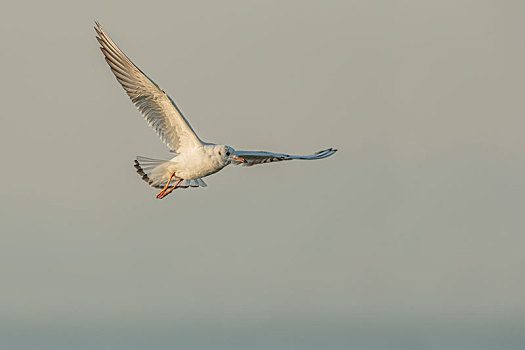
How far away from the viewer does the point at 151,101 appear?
15312 millimetres

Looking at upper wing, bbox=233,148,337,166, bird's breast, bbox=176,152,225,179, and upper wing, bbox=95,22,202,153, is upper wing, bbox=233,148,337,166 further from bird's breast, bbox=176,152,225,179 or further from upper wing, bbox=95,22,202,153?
upper wing, bbox=95,22,202,153

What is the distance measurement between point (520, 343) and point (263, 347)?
19074 mm

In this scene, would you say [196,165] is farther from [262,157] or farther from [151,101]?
[262,157]

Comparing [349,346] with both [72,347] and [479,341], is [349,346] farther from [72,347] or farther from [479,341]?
[72,347]

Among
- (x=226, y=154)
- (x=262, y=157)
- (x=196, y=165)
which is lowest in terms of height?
(x=196, y=165)

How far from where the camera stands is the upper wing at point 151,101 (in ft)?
49.2

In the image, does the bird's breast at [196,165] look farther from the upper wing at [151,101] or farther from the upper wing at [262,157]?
the upper wing at [262,157]

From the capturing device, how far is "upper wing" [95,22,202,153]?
15.0 metres

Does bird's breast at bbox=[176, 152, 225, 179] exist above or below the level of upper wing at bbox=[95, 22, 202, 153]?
below

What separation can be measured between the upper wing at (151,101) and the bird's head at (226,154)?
44cm

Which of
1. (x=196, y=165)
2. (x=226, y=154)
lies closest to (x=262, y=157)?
(x=226, y=154)

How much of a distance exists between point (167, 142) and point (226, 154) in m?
1.18

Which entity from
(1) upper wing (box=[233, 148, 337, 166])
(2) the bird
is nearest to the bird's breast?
(2) the bird

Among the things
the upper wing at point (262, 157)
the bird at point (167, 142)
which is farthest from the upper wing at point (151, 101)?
the upper wing at point (262, 157)
